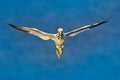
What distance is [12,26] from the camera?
3609 cm

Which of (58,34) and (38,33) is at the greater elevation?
(38,33)

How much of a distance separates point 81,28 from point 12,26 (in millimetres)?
7455

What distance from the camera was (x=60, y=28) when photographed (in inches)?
1382

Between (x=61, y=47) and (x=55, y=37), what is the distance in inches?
55.2

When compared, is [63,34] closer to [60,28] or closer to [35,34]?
[60,28]

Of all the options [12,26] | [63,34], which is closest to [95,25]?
[63,34]

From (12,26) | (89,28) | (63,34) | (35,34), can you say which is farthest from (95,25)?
(12,26)

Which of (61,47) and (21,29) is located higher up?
(21,29)

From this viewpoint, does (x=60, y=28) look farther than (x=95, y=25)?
No

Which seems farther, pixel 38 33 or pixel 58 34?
pixel 38 33

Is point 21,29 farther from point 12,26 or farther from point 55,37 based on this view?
point 55,37

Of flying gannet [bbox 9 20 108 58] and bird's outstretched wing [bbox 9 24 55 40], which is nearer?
flying gannet [bbox 9 20 108 58]

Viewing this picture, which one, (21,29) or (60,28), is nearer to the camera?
(60,28)

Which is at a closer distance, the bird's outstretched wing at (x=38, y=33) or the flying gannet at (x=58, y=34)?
the flying gannet at (x=58, y=34)
